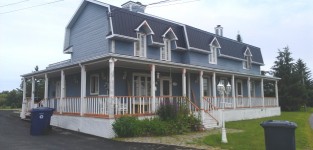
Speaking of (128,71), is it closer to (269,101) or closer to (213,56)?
(213,56)

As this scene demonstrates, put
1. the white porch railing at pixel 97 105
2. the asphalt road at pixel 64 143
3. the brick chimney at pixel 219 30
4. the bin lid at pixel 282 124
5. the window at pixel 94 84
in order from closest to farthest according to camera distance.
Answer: the bin lid at pixel 282 124, the asphalt road at pixel 64 143, the white porch railing at pixel 97 105, the window at pixel 94 84, the brick chimney at pixel 219 30

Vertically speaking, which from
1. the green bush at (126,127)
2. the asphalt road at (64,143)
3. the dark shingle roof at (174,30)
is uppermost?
the dark shingle roof at (174,30)

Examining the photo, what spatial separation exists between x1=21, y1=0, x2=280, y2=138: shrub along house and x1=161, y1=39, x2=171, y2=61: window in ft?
0.23

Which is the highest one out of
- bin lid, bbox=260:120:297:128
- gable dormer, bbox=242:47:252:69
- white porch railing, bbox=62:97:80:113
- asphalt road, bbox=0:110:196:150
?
gable dormer, bbox=242:47:252:69

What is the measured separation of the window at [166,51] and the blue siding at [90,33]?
14.3 ft

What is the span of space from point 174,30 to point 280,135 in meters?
14.2

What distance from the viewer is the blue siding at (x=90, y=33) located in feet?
61.5

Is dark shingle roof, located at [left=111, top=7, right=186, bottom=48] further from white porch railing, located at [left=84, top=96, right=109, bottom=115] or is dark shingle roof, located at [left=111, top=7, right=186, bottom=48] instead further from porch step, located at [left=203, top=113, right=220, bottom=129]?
porch step, located at [left=203, top=113, right=220, bottom=129]

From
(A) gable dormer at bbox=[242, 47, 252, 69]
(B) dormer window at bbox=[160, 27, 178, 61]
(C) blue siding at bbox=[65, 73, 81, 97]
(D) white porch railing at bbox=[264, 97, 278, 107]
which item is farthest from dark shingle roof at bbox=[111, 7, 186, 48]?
(D) white porch railing at bbox=[264, 97, 278, 107]

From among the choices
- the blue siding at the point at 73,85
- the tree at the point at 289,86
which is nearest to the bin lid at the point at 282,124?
the blue siding at the point at 73,85

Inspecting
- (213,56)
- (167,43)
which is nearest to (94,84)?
(167,43)

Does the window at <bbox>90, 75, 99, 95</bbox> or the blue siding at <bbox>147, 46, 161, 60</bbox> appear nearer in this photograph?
the window at <bbox>90, 75, 99, 95</bbox>

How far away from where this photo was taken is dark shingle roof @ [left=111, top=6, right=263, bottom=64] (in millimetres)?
18000

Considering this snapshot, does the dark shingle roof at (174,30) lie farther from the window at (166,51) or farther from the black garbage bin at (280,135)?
the black garbage bin at (280,135)
